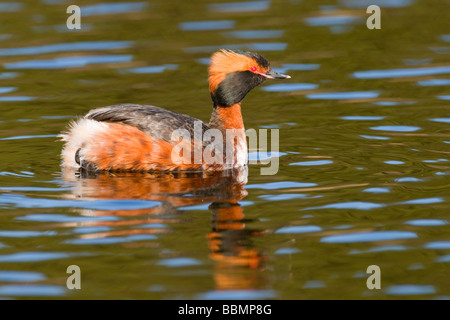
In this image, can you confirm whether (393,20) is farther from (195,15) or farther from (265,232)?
(265,232)

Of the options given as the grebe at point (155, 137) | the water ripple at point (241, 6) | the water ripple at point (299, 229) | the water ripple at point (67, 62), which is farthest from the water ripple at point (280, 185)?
the water ripple at point (241, 6)

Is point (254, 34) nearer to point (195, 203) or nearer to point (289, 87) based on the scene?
point (289, 87)

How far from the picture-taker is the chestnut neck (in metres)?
10.4

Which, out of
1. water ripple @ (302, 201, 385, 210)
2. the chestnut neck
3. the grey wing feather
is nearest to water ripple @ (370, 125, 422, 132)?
the chestnut neck

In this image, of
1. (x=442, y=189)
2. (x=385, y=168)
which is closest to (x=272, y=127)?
(x=385, y=168)

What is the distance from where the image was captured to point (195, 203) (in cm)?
852

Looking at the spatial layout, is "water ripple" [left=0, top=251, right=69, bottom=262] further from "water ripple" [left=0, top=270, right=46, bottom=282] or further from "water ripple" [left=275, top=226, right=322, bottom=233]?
"water ripple" [left=275, top=226, right=322, bottom=233]

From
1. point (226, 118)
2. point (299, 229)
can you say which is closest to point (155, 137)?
point (226, 118)

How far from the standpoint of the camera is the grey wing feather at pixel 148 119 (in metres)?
9.77

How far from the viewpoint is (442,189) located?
8.77m

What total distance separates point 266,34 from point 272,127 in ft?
14.9

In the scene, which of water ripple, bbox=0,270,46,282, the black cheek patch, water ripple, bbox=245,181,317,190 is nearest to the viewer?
water ripple, bbox=0,270,46,282

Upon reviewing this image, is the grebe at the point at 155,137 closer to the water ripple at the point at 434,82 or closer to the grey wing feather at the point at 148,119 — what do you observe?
the grey wing feather at the point at 148,119
